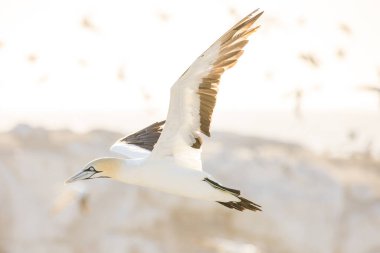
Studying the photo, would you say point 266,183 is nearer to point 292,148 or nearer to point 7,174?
point 292,148

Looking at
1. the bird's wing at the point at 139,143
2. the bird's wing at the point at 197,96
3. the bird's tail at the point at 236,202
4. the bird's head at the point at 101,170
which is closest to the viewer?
the bird's wing at the point at 197,96

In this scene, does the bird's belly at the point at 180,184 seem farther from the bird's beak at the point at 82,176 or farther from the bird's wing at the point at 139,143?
the bird's wing at the point at 139,143

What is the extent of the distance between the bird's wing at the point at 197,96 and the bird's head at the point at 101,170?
1.39 ft

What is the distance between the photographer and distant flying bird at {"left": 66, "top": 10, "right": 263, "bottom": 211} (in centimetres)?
784

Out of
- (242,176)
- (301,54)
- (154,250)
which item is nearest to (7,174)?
(154,250)

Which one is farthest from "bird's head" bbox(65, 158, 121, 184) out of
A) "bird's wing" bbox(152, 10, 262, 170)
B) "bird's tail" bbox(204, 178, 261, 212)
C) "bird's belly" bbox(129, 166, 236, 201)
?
"bird's tail" bbox(204, 178, 261, 212)

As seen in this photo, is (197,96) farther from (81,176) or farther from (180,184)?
(81,176)

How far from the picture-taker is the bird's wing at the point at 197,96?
777 centimetres

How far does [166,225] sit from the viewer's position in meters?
23.9

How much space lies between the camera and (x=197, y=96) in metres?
8.08

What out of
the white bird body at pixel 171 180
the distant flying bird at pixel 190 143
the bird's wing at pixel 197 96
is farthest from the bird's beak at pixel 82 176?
the bird's wing at pixel 197 96

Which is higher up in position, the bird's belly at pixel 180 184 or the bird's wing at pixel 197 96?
the bird's wing at pixel 197 96

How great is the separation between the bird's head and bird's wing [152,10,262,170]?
42 centimetres

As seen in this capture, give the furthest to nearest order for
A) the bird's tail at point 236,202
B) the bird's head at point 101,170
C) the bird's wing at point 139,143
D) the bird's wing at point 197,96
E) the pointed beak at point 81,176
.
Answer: the bird's wing at point 139,143 → the pointed beak at point 81,176 → the bird's head at point 101,170 → the bird's tail at point 236,202 → the bird's wing at point 197,96
